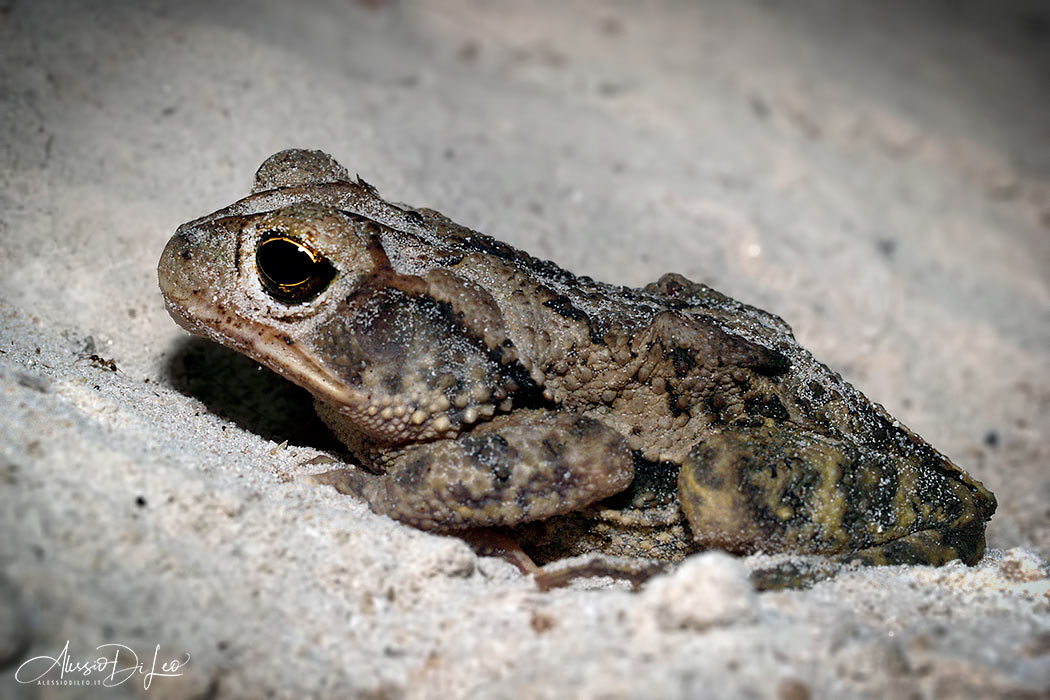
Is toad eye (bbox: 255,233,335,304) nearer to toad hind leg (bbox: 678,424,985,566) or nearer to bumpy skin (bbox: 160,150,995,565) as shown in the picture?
bumpy skin (bbox: 160,150,995,565)

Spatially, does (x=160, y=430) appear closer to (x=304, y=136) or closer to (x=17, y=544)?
(x=17, y=544)

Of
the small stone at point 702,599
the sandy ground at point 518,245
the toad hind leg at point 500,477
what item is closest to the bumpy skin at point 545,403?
the toad hind leg at point 500,477

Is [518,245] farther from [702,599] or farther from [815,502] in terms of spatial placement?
[702,599]

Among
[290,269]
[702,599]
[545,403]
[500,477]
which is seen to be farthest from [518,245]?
[702,599]

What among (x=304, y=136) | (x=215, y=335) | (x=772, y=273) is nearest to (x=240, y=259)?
(x=215, y=335)

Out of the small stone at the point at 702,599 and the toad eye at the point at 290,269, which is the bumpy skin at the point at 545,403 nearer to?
Result: the toad eye at the point at 290,269

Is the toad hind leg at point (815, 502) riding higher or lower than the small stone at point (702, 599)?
higher

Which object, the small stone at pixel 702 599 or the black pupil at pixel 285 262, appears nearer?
the small stone at pixel 702 599
